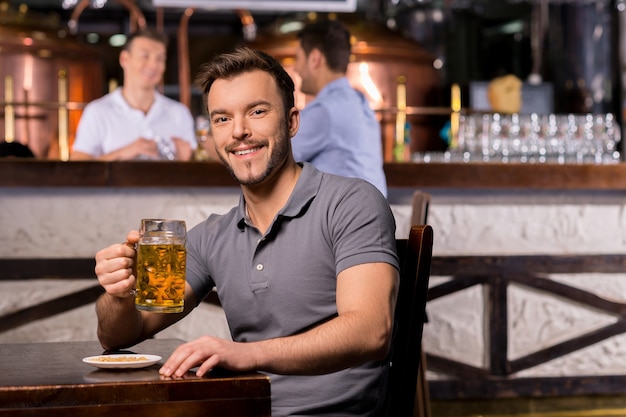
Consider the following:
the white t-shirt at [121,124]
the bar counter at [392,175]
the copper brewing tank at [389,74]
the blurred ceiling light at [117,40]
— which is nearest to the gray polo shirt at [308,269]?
the bar counter at [392,175]

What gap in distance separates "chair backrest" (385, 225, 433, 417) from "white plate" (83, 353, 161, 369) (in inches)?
18.4

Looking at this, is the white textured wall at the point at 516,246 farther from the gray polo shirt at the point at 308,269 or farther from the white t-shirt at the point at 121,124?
the gray polo shirt at the point at 308,269

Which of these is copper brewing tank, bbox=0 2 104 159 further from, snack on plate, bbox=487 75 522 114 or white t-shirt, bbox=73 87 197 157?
snack on plate, bbox=487 75 522 114

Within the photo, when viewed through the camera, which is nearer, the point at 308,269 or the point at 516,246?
the point at 308,269

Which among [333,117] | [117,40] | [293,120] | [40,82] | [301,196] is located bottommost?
[301,196]

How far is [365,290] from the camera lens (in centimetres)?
191

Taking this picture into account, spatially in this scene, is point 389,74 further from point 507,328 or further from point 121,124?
point 507,328

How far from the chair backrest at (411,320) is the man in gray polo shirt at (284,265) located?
0.12ft

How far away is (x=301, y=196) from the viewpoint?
2.13 metres

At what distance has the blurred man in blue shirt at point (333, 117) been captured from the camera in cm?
401

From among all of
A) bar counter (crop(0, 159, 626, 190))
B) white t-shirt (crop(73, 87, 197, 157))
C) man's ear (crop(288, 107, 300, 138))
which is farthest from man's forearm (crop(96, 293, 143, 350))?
white t-shirt (crop(73, 87, 197, 157))

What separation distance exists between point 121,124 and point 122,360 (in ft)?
12.2

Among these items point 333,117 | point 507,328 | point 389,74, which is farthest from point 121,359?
point 389,74

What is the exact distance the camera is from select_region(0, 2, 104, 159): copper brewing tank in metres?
6.62
